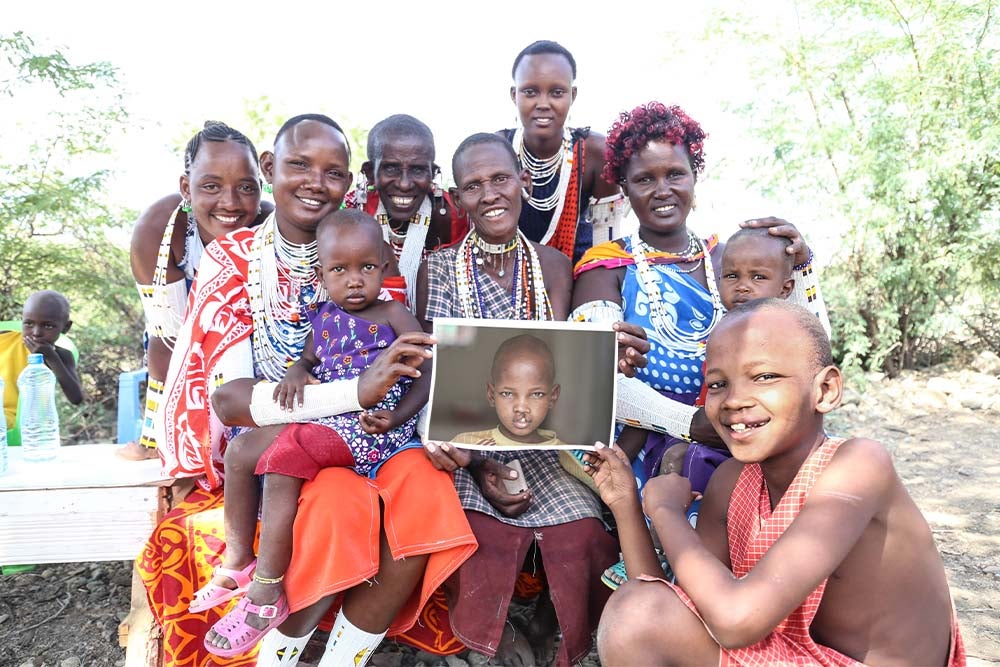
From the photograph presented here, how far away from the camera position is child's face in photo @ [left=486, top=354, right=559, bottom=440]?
2549 millimetres

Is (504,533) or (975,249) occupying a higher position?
(975,249)

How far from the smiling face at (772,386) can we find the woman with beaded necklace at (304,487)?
0.95m

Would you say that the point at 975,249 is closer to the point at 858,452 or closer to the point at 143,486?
the point at 858,452

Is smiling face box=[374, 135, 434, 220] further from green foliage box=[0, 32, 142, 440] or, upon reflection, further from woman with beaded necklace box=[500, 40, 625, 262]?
green foliage box=[0, 32, 142, 440]

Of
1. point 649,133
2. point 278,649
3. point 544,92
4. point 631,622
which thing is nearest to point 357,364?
point 278,649

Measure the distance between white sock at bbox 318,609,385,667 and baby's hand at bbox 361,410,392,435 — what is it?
1.97ft

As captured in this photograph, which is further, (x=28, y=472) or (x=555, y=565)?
(x=28, y=472)

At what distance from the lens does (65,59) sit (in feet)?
21.1

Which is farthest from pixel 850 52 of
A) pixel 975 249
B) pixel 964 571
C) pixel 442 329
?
pixel 442 329

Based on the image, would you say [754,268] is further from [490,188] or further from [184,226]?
[184,226]

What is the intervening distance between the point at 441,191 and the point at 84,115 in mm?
4589

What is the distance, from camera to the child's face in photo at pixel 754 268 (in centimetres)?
282

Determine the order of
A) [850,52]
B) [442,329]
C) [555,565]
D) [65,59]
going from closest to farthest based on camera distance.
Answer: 1. [442,329]
2. [555,565]
3. [65,59]
4. [850,52]

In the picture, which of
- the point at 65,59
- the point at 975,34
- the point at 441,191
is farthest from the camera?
the point at 975,34
